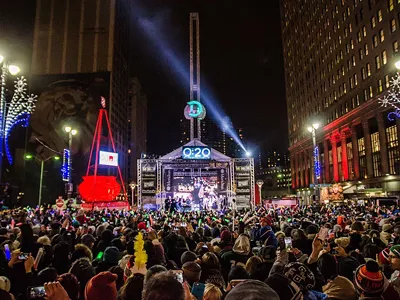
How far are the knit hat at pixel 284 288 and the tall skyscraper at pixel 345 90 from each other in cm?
3504

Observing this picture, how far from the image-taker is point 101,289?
12.1 ft

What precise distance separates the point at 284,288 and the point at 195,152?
39305 mm

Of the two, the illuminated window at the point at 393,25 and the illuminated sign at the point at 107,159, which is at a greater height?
the illuminated window at the point at 393,25

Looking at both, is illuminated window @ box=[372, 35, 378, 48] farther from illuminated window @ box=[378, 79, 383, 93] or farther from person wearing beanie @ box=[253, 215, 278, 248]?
person wearing beanie @ box=[253, 215, 278, 248]

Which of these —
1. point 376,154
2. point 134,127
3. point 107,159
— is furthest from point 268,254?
point 134,127

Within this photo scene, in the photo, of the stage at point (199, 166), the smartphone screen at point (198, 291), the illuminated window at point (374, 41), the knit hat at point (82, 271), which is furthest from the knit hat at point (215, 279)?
the illuminated window at point (374, 41)

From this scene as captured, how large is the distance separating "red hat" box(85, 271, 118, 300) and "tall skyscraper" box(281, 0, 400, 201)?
3550 centimetres

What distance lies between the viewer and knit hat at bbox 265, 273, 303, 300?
119 inches

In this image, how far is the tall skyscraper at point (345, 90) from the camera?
48938 millimetres

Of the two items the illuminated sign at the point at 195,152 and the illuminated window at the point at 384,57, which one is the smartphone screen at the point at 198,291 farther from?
the illuminated window at the point at 384,57

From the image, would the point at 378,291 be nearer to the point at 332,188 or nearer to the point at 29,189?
the point at 332,188

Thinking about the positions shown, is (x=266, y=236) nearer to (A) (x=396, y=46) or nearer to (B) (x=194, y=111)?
(B) (x=194, y=111)

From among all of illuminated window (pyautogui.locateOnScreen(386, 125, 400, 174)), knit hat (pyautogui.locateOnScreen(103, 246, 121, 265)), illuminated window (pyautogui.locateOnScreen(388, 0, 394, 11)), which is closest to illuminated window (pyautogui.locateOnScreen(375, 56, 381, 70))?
illuminated window (pyautogui.locateOnScreen(388, 0, 394, 11))

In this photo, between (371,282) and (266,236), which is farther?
(266,236)
